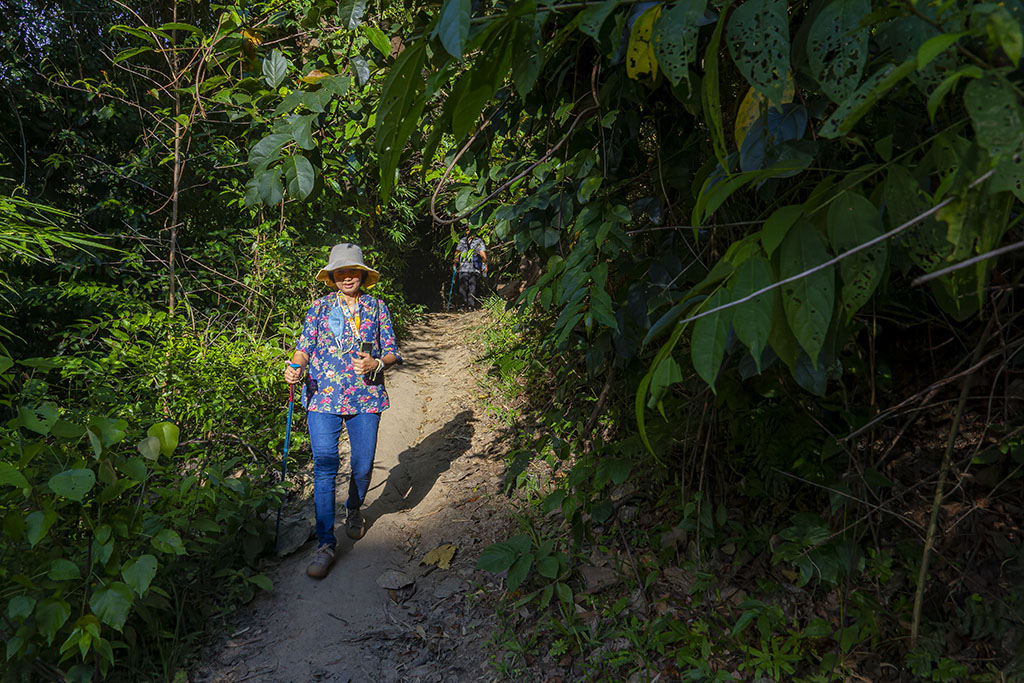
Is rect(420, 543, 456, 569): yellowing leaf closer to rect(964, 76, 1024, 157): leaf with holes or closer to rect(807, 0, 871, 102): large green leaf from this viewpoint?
rect(807, 0, 871, 102): large green leaf

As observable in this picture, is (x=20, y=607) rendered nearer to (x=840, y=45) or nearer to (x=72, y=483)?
(x=72, y=483)

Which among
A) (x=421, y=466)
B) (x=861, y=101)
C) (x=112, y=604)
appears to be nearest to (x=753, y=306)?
(x=861, y=101)

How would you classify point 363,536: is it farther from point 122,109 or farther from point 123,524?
point 122,109

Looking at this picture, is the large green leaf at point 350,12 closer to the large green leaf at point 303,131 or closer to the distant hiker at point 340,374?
the large green leaf at point 303,131

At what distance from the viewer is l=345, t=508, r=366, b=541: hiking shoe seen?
13.1ft

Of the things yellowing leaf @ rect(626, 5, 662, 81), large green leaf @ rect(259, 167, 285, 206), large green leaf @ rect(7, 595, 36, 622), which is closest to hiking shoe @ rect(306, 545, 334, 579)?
large green leaf @ rect(7, 595, 36, 622)

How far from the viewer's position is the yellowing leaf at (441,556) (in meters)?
3.70

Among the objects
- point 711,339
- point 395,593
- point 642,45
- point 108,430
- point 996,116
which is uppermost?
point 642,45

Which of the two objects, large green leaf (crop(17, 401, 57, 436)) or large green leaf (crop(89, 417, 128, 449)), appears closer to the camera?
large green leaf (crop(17, 401, 57, 436))

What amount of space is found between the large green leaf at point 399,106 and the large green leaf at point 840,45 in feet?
1.73

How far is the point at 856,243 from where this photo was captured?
793 millimetres

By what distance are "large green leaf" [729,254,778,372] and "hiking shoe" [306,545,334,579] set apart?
11.2 feet

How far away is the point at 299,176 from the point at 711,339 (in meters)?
1.08

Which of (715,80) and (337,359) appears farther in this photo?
(337,359)
